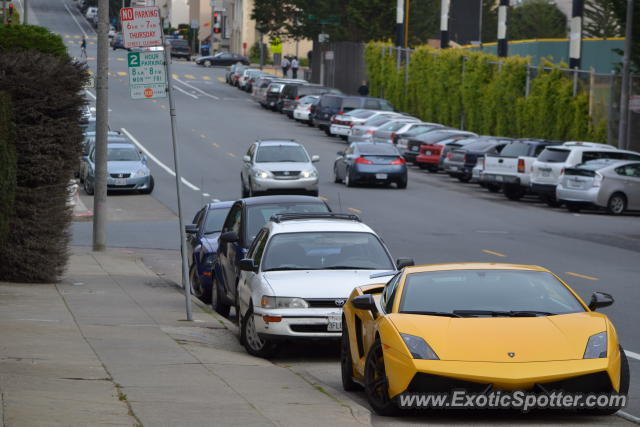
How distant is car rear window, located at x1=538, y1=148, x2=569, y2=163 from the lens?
121 ft

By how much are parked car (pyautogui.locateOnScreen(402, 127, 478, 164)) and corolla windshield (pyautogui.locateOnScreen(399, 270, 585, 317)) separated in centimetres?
3681

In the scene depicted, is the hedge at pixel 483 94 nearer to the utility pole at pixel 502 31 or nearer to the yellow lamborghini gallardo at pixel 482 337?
the utility pole at pixel 502 31

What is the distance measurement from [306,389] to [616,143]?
3697cm

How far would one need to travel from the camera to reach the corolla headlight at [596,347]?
962 centimetres

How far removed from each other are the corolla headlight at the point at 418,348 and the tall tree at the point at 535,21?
115759 mm

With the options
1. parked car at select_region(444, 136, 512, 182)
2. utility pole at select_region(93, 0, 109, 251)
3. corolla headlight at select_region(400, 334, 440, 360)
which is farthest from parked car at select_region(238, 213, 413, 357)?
parked car at select_region(444, 136, 512, 182)

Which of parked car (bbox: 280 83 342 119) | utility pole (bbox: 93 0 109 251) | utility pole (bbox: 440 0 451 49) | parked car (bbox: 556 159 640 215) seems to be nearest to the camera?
utility pole (bbox: 93 0 109 251)

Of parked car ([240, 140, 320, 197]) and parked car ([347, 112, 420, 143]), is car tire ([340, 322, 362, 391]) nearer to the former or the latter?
parked car ([240, 140, 320, 197])

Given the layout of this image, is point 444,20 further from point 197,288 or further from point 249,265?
point 249,265

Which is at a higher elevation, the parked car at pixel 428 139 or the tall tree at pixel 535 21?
the tall tree at pixel 535 21

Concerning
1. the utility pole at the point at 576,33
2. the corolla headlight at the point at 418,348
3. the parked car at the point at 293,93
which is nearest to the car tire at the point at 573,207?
the utility pole at the point at 576,33

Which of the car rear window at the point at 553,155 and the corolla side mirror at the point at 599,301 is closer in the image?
the corolla side mirror at the point at 599,301

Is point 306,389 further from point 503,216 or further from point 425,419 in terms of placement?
point 503,216

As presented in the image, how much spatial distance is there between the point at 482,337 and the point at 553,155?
92.5ft
